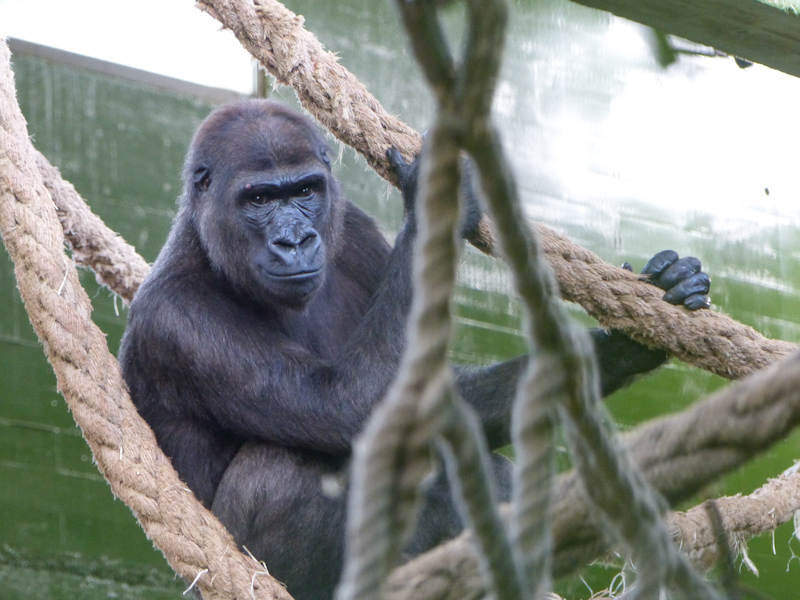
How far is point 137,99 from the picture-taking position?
4.67m

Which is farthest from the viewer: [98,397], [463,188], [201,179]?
[201,179]

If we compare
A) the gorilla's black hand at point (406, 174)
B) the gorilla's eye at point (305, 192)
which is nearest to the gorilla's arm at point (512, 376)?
the gorilla's black hand at point (406, 174)

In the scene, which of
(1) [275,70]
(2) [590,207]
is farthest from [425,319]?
(2) [590,207]

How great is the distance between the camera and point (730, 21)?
2459 millimetres

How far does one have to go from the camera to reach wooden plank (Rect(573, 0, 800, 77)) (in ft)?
7.79

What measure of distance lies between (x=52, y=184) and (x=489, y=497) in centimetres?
295

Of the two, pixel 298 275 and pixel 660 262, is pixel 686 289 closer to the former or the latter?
pixel 660 262

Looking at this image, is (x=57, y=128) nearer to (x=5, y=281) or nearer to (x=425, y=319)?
(x=5, y=281)

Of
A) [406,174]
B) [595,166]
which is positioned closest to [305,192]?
[406,174]

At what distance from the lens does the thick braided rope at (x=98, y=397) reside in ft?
6.75

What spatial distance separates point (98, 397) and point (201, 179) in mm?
863

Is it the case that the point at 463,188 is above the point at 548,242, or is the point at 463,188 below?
above

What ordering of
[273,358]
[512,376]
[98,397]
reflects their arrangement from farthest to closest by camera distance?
1. [512,376]
2. [273,358]
3. [98,397]

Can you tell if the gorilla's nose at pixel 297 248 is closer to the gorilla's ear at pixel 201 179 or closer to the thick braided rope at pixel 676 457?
the gorilla's ear at pixel 201 179
